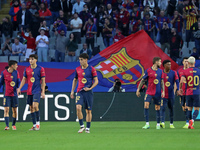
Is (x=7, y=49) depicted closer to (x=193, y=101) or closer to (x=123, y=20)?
(x=123, y=20)

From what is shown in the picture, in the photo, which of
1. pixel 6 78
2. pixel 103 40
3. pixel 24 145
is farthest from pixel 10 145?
pixel 103 40

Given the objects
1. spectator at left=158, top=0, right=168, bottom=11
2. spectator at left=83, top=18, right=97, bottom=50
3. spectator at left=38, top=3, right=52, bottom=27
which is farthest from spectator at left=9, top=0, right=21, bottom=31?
spectator at left=158, top=0, right=168, bottom=11

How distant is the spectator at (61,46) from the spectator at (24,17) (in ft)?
9.09

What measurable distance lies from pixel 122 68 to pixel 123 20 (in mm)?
4535

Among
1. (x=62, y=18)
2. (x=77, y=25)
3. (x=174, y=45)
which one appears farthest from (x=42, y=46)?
(x=174, y=45)

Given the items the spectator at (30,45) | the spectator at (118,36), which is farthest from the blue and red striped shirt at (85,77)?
the spectator at (30,45)

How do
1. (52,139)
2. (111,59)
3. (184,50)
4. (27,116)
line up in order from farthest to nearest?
(184,50), (111,59), (27,116), (52,139)

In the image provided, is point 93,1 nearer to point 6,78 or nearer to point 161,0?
point 161,0

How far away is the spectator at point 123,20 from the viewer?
27.8 metres

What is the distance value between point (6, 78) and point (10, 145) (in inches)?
211

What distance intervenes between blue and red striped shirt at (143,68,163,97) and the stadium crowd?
965 centimetres

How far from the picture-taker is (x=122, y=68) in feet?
79.6

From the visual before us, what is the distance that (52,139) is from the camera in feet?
42.2

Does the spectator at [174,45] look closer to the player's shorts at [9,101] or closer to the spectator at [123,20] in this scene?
the spectator at [123,20]
